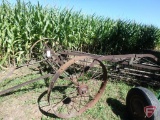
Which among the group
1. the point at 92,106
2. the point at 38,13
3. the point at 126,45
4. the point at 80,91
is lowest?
the point at 92,106

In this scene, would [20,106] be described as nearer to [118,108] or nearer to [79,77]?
[79,77]

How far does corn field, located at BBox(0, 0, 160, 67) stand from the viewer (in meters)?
6.15

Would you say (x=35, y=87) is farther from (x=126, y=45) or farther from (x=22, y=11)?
(x=126, y=45)

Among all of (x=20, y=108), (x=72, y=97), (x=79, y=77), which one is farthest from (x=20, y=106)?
(x=79, y=77)

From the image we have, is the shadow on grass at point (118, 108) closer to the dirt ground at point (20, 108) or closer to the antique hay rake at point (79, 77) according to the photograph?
the antique hay rake at point (79, 77)

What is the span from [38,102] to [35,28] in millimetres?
3142

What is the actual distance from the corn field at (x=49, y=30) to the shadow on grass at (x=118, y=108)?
125 inches

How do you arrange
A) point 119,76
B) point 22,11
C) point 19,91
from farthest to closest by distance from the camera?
1. point 22,11
2. point 119,76
3. point 19,91

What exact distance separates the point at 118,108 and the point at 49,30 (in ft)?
12.4

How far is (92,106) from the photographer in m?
4.11

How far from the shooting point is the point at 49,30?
691cm

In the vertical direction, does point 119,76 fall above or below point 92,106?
above

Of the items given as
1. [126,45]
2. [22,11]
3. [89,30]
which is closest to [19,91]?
[22,11]

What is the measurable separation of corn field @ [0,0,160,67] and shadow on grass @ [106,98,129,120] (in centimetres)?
318
